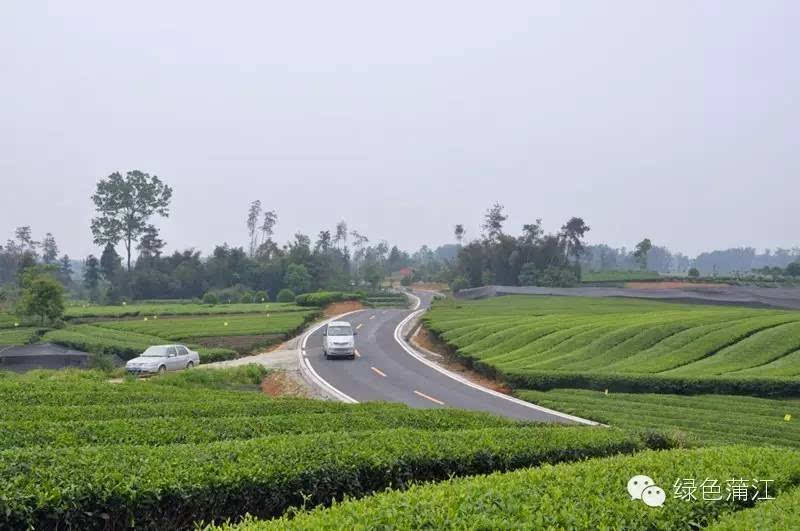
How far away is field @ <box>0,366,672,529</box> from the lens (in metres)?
5.74

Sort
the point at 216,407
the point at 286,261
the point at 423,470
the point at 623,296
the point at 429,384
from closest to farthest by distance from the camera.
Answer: the point at 423,470 → the point at 216,407 → the point at 429,384 → the point at 623,296 → the point at 286,261

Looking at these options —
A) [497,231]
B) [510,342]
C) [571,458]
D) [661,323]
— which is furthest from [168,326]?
[497,231]

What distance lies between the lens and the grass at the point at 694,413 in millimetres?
13195

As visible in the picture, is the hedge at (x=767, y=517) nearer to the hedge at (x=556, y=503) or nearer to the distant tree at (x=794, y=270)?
the hedge at (x=556, y=503)

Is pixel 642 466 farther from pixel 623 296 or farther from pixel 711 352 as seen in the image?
pixel 623 296

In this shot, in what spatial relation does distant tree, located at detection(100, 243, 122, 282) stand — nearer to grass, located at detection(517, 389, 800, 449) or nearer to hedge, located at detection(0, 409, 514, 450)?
grass, located at detection(517, 389, 800, 449)

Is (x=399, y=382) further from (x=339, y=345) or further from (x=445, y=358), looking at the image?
(x=445, y=358)

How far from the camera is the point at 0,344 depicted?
35344 millimetres

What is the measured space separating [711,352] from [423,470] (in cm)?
2120

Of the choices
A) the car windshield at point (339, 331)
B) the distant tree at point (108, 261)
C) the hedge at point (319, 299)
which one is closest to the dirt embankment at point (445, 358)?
the car windshield at point (339, 331)

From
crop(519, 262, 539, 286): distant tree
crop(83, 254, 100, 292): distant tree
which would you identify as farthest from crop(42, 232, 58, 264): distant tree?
crop(519, 262, 539, 286): distant tree

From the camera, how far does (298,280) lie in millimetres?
76438

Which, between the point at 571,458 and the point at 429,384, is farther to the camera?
the point at 429,384

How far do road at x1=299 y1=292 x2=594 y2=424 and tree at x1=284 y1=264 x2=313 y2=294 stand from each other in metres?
38.5
